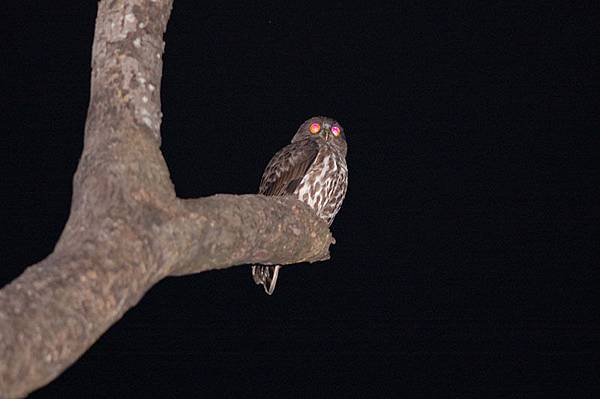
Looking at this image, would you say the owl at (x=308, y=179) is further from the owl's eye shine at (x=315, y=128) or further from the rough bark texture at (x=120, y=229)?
the rough bark texture at (x=120, y=229)

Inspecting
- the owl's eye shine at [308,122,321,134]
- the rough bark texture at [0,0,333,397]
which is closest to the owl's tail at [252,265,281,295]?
the owl's eye shine at [308,122,321,134]

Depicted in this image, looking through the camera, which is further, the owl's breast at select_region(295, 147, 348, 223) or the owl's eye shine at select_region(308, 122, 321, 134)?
the owl's eye shine at select_region(308, 122, 321, 134)

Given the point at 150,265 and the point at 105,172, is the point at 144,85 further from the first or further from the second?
the point at 150,265

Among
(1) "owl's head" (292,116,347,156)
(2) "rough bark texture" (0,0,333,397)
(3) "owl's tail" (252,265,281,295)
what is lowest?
(3) "owl's tail" (252,265,281,295)

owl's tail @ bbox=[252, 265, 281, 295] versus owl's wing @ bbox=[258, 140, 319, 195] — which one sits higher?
owl's wing @ bbox=[258, 140, 319, 195]

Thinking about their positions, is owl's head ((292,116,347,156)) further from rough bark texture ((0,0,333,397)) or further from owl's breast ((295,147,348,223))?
rough bark texture ((0,0,333,397))

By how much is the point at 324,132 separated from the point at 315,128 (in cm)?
13

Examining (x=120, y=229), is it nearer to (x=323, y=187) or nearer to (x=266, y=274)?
(x=266, y=274)

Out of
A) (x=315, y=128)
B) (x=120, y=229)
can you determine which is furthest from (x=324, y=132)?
(x=120, y=229)

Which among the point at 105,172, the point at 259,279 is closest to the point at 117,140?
the point at 105,172

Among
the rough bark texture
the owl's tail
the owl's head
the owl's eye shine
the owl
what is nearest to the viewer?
the rough bark texture

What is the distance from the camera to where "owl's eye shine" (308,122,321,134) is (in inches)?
244

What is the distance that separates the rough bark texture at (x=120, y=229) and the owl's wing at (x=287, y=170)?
2305 mm

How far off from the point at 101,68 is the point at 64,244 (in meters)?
0.81
